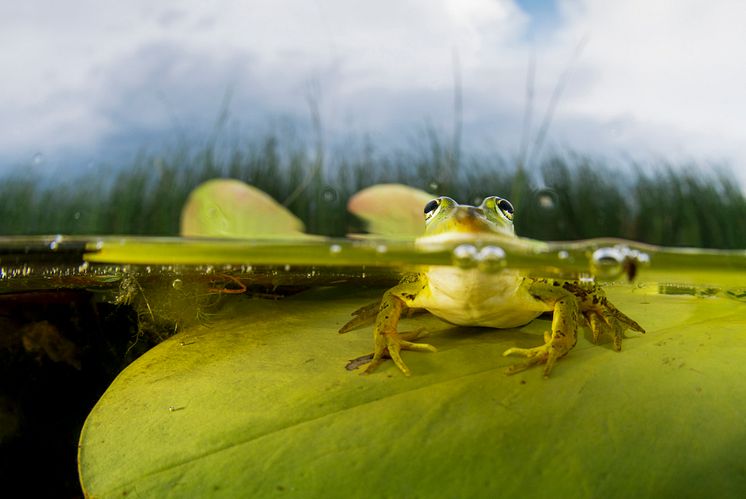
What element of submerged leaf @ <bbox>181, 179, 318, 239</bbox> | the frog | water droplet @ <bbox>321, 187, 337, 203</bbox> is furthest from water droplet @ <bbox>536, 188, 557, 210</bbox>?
the frog

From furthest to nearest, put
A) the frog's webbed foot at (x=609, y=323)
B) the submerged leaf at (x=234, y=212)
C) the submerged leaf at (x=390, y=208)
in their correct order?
the submerged leaf at (x=390, y=208), the submerged leaf at (x=234, y=212), the frog's webbed foot at (x=609, y=323)

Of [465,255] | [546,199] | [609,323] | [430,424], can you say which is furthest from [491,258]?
[546,199]

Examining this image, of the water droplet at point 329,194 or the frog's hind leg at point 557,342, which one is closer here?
the frog's hind leg at point 557,342

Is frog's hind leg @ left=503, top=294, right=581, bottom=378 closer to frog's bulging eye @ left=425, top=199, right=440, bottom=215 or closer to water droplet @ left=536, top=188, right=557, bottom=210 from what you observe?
frog's bulging eye @ left=425, top=199, right=440, bottom=215

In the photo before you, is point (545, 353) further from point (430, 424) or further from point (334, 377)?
point (334, 377)

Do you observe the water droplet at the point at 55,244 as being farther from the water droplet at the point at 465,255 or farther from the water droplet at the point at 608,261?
the water droplet at the point at 608,261

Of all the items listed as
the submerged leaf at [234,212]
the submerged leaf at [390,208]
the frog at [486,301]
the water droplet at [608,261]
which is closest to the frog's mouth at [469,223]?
the frog at [486,301]

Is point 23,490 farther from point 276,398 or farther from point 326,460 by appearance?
point 326,460

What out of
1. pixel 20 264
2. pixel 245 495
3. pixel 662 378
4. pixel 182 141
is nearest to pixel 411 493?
pixel 245 495
